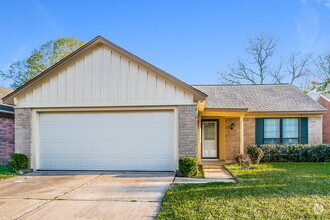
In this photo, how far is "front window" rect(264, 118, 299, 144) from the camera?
12.2 m

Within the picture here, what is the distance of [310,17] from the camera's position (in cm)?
1891

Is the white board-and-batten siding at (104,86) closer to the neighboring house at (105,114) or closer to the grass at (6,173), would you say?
the neighboring house at (105,114)

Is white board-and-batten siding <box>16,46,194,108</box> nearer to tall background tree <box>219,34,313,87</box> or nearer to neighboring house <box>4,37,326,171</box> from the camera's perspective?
neighboring house <box>4,37,326,171</box>

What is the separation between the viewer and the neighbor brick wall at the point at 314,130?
12227mm

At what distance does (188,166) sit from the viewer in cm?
770

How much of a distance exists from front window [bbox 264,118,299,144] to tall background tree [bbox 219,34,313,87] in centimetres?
1735

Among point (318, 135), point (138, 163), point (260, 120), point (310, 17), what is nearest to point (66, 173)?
point (138, 163)

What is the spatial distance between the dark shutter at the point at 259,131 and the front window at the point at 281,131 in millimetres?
174

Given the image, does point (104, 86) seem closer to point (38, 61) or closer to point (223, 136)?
point (223, 136)

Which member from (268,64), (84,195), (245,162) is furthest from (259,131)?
(268,64)

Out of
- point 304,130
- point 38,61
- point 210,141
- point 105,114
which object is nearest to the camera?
point 105,114

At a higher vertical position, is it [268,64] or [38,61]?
[268,64]

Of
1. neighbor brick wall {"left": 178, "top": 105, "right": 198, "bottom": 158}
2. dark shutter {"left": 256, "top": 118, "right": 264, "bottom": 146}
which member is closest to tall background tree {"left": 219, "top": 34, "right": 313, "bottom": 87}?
dark shutter {"left": 256, "top": 118, "right": 264, "bottom": 146}

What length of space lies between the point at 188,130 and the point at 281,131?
673 cm
